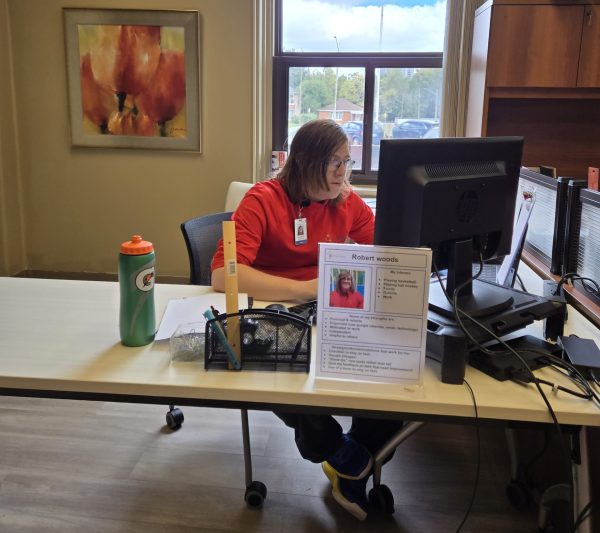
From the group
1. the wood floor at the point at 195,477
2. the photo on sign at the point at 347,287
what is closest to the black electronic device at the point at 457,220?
the photo on sign at the point at 347,287

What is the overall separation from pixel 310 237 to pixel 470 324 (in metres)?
0.80

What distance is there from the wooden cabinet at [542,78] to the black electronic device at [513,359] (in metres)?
2.14

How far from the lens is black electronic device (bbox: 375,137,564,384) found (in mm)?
1134

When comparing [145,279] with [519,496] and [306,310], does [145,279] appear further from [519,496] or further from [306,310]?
[519,496]

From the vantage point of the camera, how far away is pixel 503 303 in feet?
4.15

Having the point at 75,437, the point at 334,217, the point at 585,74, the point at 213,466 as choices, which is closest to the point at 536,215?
the point at 334,217

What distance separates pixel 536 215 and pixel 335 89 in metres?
2.09

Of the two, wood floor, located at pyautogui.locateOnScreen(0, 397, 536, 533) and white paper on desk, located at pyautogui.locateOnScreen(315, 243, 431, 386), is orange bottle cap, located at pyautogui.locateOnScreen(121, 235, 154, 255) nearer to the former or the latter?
white paper on desk, located at pyautogui.locateOnScreen(315, 243, 431, 386)

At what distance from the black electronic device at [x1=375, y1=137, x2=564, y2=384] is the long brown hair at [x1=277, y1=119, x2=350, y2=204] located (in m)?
0.60

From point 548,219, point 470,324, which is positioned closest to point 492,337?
point 470,324

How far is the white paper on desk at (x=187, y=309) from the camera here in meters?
1.32

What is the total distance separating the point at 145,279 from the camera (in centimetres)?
121

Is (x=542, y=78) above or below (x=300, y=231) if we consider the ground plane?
above

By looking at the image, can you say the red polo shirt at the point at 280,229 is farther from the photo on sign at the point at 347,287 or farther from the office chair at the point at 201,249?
the photo on sign at the point at 347,287
